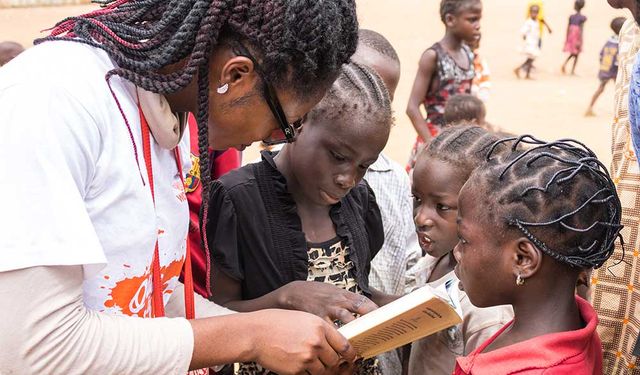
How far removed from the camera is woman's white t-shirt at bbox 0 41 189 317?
1511mm

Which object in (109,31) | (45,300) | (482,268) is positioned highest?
(109,31)

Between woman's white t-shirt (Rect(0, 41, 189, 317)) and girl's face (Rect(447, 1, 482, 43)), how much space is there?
5.22 m

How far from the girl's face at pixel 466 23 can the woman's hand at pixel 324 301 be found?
4.81m

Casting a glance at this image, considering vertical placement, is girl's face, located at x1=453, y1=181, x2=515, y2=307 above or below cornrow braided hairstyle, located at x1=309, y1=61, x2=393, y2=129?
below

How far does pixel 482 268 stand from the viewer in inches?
85.6

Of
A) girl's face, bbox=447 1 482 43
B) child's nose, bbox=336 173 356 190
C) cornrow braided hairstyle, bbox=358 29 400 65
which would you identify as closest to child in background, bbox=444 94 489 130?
girl's face, bbox=447 1 482 43

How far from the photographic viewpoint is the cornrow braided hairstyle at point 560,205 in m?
2.04

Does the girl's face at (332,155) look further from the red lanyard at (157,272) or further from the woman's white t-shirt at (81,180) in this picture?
the woman's white t-shirt at (81,180)

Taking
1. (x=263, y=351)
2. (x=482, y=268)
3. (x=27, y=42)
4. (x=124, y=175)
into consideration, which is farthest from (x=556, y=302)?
(x=27, y=42)

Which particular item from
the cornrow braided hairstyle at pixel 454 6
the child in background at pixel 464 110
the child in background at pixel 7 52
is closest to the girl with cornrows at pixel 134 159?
the child in background at pixel 464 110

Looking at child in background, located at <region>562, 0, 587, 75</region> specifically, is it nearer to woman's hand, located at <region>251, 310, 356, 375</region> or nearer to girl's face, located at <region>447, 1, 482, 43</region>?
girl's face, located at <region>447, 1, 482, 43</region>

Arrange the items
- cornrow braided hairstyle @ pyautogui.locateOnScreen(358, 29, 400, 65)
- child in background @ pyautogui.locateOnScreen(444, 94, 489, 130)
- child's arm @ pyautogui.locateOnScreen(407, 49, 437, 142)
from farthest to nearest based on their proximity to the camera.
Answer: child's arm @ pyautogui.locateOnScreen(407, 49, 437, 142)
child in background @ pyautogui.locateOnScreen(444, 94, 489, 130)
cornrow braided hairstyle @ pyautogui.locateOnScreen(358, 29, 400, 65)

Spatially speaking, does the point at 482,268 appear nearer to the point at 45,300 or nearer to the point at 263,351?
the point at 263,351

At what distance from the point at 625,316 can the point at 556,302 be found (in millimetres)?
881
